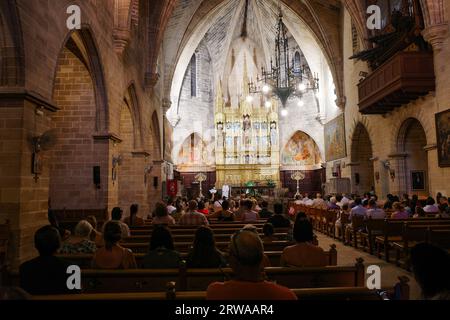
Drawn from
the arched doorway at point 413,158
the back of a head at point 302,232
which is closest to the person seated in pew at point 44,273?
the back of a head at point 302,232

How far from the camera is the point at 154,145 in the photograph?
69.9 ft

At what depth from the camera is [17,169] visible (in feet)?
22.4

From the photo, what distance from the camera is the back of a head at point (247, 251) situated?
2156mm

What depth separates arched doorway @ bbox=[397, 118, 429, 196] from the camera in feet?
50.8

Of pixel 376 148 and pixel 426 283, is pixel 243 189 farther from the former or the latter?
pixel 426 283

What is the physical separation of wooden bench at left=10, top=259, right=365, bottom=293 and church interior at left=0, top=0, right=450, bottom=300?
19 mm

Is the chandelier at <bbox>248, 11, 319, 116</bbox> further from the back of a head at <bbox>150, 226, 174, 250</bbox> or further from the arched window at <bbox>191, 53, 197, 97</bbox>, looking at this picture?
the back of a head at <bbox>150, 226, 174, 250</bbox>

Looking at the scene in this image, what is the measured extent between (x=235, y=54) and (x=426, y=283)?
31.6 m

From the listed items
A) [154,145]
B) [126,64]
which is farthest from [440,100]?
[154,145]

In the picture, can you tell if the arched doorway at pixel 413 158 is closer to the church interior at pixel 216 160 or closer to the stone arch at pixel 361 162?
the church interior at pixel 216 160

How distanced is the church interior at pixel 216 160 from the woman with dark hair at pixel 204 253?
0.02 meters

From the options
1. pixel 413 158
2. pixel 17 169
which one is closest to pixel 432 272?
pixel 17 169

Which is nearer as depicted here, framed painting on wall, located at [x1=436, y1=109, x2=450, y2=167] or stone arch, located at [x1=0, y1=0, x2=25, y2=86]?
stone arch, located at [x1=0, y1=0, x2=25, y2=86]

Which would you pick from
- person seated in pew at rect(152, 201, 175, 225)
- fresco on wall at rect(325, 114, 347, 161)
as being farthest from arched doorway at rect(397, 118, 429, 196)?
person seated in pew at rect(152, 201, 175, 225)
